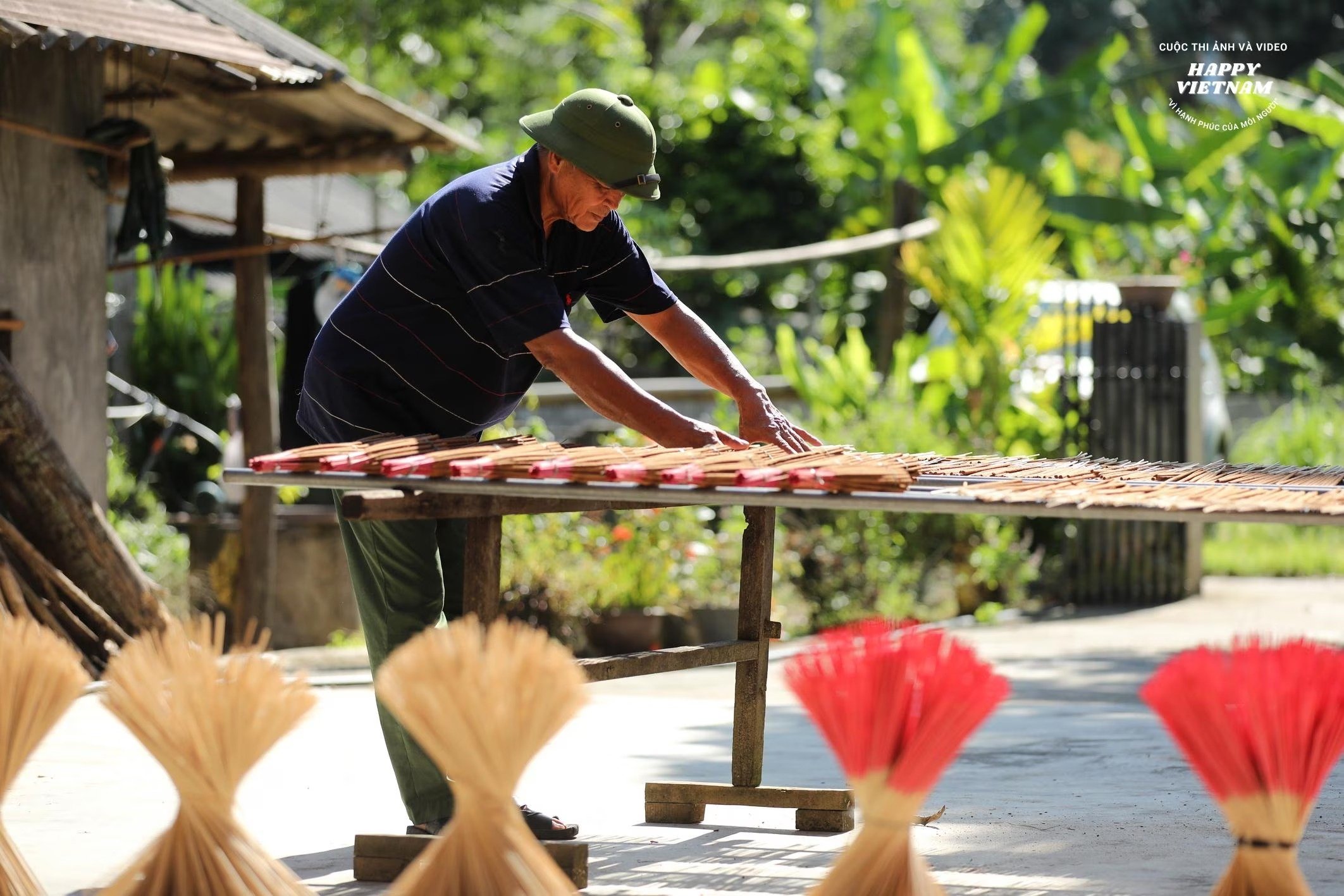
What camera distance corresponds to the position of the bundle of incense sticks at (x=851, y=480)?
2.77m

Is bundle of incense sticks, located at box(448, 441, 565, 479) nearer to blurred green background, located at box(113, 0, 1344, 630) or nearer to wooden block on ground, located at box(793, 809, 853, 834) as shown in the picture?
wooden block on ground, located at box(793, 809, 853, 834)

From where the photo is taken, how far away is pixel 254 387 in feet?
26.4

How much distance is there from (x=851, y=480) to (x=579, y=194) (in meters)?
1.09

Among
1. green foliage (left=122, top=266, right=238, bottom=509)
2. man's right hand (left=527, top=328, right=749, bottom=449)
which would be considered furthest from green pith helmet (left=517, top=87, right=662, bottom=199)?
green foliage (left=122, top=266, right=238, bottom=509)

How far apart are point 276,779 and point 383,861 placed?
3.99 ft

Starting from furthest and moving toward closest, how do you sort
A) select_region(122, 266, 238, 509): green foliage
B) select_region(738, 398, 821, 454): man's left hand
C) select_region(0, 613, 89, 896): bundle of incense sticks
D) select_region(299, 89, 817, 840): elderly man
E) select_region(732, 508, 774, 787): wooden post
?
select_region(122, 266, 238, 509): green foliage → select_region(732, 508, 774, 787): wooden post → select_region(738, 398, 821, 454): man's left hand → select_region(299, 89, 817, 840): elderly man → select_region(0, 613, 89, 896): bundle of incense sticks

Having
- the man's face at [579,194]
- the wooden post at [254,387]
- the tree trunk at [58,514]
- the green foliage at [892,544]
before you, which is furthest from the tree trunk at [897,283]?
the man's face at [579,194]

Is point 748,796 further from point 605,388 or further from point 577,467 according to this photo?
point 577,467

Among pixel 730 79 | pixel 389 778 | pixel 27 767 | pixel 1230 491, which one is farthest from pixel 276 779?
pixel 730 79

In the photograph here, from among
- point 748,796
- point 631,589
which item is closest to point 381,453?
point 748,796

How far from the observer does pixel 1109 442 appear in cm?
978

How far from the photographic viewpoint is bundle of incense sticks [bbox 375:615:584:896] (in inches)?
92.6

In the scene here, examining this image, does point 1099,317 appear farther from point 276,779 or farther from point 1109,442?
point 276,779

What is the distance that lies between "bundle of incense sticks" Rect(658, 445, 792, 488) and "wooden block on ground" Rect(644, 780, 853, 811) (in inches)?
42.7
